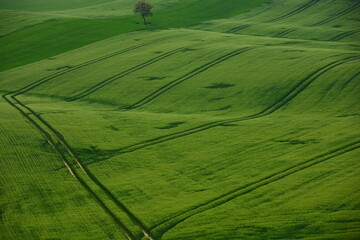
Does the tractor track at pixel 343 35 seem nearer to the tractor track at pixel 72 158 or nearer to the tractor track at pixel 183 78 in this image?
the tractor track at pixel 183 78

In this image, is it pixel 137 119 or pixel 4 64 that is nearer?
pixel 137 119

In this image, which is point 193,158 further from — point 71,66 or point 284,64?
point 71,66

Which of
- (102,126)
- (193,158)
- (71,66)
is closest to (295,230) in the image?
(193,158)

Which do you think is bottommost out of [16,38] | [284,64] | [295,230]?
[295,230]

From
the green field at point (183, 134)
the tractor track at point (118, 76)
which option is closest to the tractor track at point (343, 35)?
the green field at point (183, 134)

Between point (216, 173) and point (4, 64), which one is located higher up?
point (4, 64)

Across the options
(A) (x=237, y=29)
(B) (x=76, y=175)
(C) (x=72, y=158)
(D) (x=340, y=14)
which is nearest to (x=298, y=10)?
(D) (x=340, y=14)
